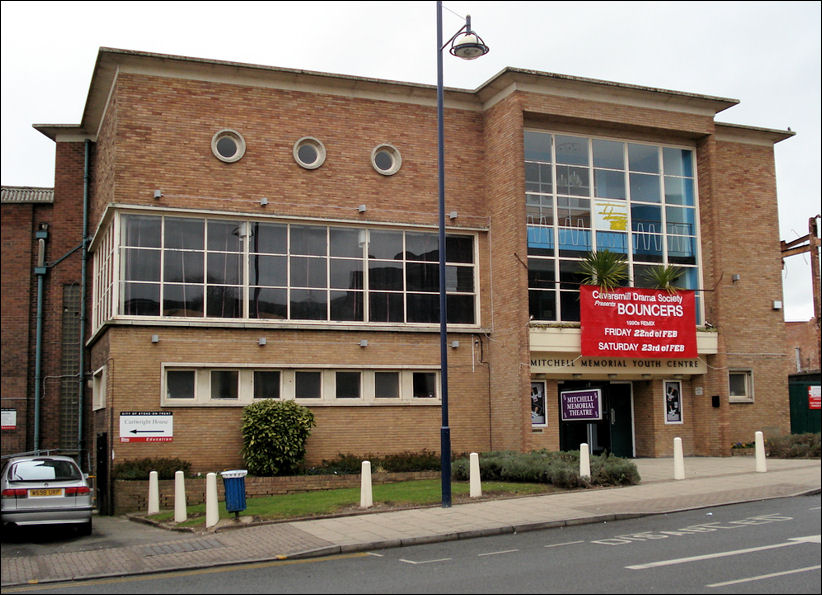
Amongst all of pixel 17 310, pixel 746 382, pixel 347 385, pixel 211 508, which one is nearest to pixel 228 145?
pixel 347 385

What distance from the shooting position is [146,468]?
20922 millimetres

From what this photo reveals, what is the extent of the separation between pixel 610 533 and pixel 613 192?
14700mm

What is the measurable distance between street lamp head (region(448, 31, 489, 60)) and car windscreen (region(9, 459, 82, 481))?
10.9m

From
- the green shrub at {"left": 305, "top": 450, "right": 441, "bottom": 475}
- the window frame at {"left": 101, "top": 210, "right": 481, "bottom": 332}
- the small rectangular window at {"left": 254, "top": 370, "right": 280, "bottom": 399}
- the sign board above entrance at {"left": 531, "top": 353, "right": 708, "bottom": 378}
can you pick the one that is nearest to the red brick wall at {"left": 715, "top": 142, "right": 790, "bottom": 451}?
the sign board above entrance at {"left": 531, "top": 353, "right": 708, "bottom": 378}

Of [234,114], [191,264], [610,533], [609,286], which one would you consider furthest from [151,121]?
[610,533]

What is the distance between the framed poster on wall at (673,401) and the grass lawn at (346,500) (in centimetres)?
861

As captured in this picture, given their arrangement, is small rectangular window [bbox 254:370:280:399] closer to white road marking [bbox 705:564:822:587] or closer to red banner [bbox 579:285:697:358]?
red banner [bbox 579:285:697:358]

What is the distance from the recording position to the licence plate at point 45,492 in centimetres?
1602

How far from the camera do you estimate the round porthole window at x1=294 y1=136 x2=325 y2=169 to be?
2411cm

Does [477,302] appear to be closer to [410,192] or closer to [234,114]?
[410,192]

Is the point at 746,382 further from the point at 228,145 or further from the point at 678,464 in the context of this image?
the point at 228,145

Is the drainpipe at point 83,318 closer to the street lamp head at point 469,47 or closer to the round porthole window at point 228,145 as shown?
the round porthole window at point 228,145

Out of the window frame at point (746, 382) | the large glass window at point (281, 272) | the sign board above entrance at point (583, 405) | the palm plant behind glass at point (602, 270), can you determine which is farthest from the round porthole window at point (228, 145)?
the window frame at point (746, 382)

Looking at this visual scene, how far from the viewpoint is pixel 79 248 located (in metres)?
27.3
